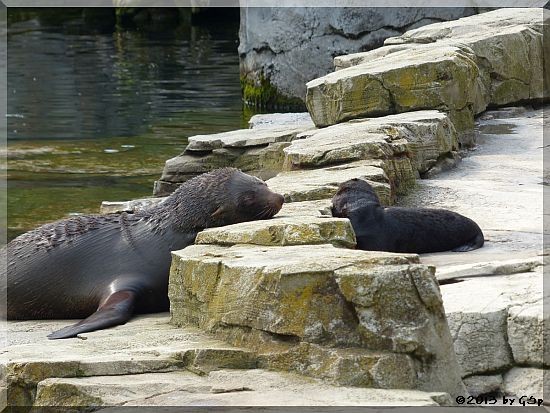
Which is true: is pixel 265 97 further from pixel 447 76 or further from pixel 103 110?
pixel 447 76

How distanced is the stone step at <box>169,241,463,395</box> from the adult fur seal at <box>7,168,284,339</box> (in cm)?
172

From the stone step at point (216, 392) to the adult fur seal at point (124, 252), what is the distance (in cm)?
181

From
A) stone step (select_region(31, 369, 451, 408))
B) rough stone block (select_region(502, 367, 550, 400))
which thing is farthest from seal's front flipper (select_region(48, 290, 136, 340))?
rough stone block (select_region(502, 367, 550, 400))

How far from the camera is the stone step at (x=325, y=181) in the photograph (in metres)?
6.84

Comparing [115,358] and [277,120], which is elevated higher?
[115,358]

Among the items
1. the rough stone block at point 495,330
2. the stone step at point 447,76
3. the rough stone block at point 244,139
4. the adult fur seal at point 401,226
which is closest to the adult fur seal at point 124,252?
the adult fur seal at point 401,226

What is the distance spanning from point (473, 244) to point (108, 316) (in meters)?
2.02

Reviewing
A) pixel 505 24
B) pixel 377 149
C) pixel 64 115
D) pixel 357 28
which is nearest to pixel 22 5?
pixel 64 115

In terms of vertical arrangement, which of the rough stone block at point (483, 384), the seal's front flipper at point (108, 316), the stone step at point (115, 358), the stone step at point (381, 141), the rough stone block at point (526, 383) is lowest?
the seal's front flipper at point (108, 316)

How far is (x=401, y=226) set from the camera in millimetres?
6492

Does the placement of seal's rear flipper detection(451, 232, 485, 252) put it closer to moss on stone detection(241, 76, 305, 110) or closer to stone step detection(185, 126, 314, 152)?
stone step detection(185, 126, 314, 152)

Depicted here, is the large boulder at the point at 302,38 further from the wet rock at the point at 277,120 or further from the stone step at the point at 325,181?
the stone step at the point at 325,181

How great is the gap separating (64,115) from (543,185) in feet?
37.8

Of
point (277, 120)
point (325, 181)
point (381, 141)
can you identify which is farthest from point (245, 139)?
point (325, 181)
